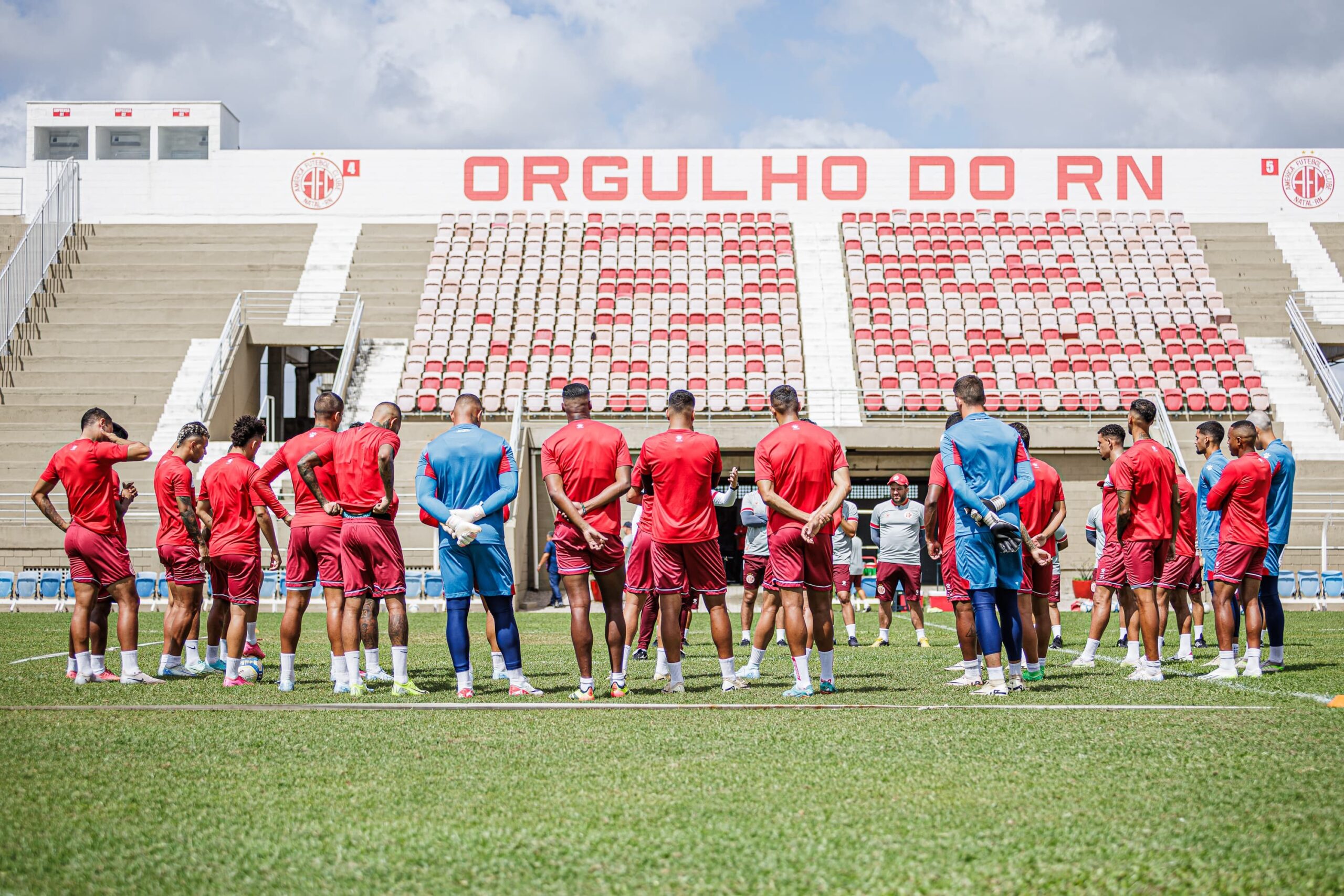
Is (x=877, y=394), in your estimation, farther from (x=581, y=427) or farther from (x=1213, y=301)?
(x=581, y=427)

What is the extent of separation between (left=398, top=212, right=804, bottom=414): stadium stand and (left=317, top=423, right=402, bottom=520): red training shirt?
626 inches

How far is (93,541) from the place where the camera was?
8453 millimetres

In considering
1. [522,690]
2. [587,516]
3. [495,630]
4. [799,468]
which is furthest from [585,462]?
[522,690]

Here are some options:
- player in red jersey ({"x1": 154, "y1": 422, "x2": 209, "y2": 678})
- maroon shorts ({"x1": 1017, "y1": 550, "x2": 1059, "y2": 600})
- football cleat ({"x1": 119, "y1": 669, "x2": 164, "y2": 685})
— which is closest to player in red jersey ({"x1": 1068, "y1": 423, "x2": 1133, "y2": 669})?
maroon shorts ({"x1": 1017, "y1": 550, "x2": 1059, "y2": 600})

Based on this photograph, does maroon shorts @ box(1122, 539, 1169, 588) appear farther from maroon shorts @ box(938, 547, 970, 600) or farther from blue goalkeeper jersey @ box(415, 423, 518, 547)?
blue goalkeeper jersey @ box(415, 423, 518, 547)

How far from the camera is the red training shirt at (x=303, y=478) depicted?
7988 millimetres

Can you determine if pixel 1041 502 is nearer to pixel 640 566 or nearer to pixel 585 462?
pixel 640 566

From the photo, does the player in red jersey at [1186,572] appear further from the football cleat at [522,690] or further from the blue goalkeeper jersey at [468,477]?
the blue goalkeeper jersey at [468,477]

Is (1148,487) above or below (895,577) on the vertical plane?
above

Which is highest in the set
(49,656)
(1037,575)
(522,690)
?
(1037,575)

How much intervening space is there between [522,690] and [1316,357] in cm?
2385

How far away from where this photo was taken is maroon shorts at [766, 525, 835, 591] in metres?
7.55

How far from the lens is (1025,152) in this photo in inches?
1293

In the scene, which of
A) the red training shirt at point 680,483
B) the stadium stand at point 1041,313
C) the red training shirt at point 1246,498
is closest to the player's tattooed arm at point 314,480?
the red training shirt at point 680,483
